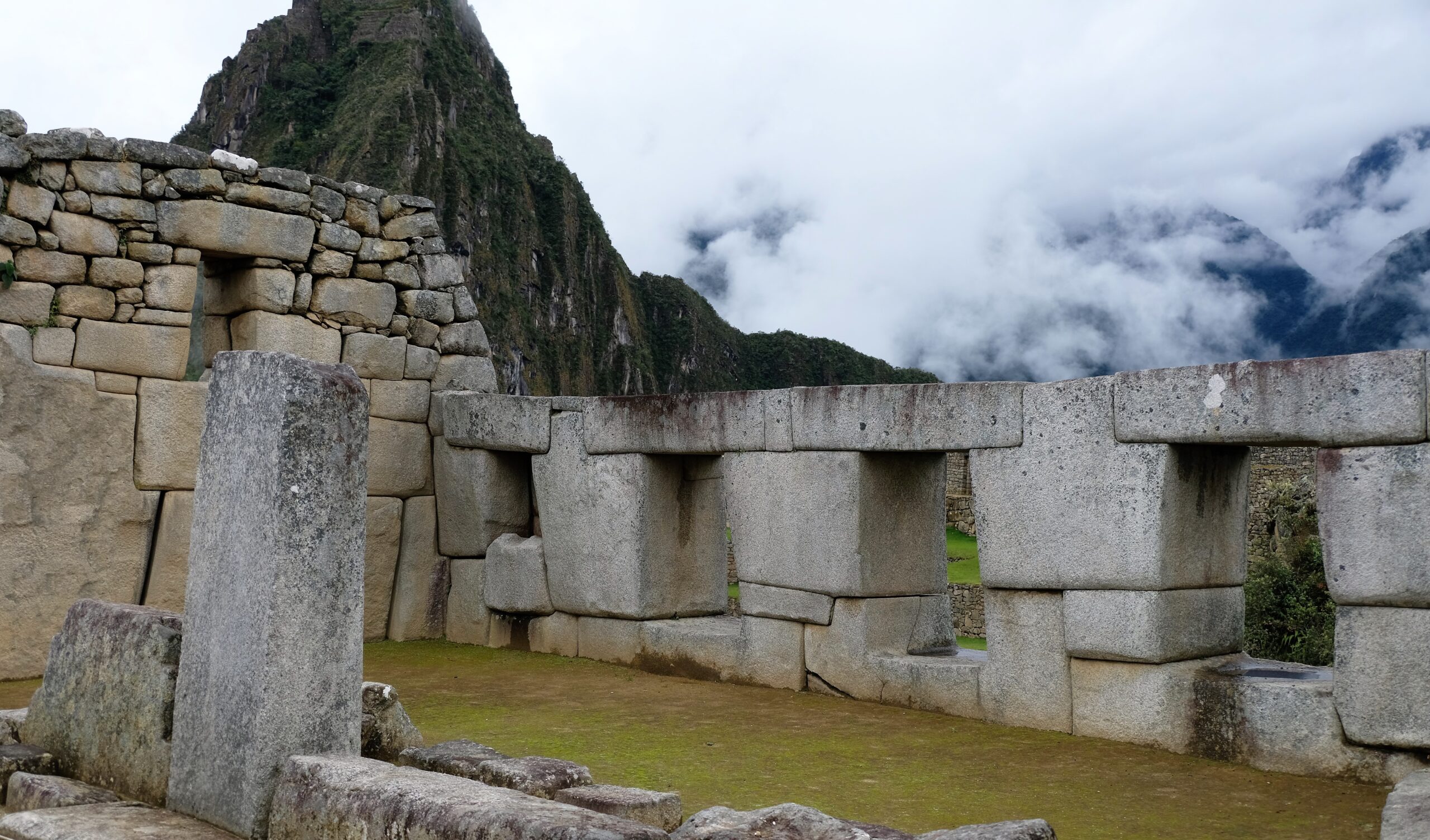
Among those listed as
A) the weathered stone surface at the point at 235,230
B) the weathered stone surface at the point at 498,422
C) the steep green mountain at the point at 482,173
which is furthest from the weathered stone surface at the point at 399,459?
the steep green mountain at the point at 482,173

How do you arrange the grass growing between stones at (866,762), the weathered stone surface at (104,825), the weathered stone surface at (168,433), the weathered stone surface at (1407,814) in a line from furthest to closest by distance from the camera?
the weathered stone surface at (168,433), the grass growing between stones at (866,762), the weathered stone surface at (104,825), the weathered stone surface at (1407,814)

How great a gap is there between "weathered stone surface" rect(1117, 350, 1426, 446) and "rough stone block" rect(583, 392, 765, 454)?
2457 mm

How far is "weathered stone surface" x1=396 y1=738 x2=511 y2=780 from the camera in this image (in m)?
4.77

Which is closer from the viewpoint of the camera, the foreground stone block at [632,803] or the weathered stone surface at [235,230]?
the foreground stone block at [632,803]

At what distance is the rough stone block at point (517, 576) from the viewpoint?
9406mm

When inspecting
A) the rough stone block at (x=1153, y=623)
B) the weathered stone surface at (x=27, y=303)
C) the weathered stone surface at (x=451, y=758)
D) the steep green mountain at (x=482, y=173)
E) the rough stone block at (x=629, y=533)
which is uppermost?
the steep green mountain at (x=482, y=173)

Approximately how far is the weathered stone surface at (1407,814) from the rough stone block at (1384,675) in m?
0.77

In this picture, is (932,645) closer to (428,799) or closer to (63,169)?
(428,799)

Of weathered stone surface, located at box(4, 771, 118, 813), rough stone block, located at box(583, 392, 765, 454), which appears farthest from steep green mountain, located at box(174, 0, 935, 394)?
weathered stone surface, located at box(4, 771, 118, 813)

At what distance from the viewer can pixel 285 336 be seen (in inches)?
365

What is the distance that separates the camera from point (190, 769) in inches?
179

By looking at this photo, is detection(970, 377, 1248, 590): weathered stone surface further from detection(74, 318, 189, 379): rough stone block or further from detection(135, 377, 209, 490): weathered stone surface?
detection(74, 318, 189, 379): rough stone block

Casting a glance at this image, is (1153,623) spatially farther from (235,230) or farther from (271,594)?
(235,230)

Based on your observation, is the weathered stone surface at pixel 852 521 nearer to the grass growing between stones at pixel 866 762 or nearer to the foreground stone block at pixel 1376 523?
the grass growing between stones at pixel 866 762
